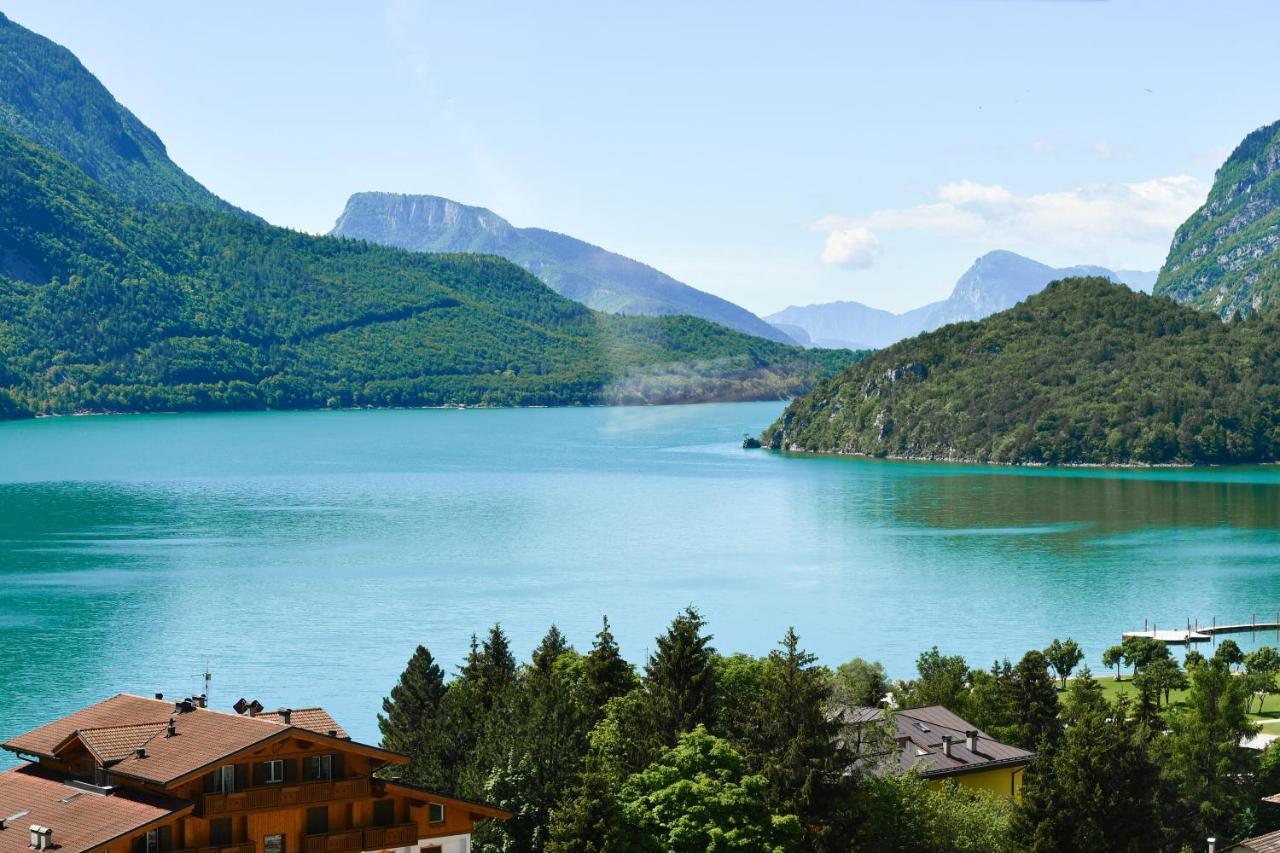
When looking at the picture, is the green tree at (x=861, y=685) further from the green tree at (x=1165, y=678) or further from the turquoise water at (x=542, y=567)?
the turquoise water at (x=542, y=567)

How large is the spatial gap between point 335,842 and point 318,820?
1.52ft

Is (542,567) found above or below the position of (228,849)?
below

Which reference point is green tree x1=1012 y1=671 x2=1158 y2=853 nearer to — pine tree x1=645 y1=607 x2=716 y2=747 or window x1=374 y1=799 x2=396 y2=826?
pine tree x1=645 y1=607 x2=716 y2=747

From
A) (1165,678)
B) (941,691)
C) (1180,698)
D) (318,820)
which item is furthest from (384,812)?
(1180,698)

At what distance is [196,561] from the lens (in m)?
97.4

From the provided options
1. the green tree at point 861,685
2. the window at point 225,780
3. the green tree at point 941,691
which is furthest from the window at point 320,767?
the green tree at point 941,691

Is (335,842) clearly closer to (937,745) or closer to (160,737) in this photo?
(160,737)

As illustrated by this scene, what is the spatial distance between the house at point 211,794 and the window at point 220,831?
0.02 meters

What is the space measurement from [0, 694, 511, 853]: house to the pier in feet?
168

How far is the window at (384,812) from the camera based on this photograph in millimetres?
28562

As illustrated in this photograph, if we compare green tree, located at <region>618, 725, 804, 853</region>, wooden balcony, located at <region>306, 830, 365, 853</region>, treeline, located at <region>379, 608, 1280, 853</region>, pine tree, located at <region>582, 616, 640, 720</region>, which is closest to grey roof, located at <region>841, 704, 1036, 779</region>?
treeline, located at <region>379, 608, 1280, 853</region>

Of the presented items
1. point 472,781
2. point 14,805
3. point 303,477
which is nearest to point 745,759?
point 472,781

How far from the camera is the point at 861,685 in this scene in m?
51.2

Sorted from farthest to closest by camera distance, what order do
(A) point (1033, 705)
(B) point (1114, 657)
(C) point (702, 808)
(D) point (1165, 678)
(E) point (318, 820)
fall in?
A: 1. (B) point (1114, 657)
2. (D) point (1165, 678)
3. (A) point (1033, 705)
4. (C) point (702, 808)
5. (E) point (318, 820)
